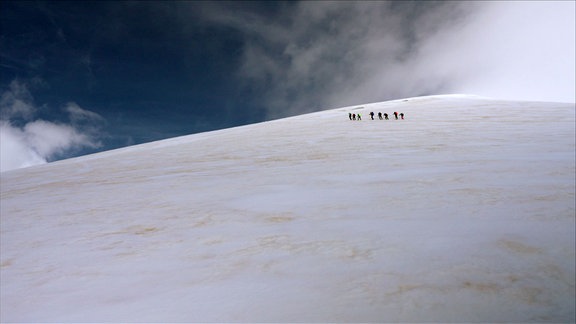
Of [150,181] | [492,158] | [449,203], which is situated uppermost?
[150,181]

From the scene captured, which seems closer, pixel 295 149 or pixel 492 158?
pixel 492 158

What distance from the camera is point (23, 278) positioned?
3.03 m

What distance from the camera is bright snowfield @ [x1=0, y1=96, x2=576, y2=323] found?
2.21 m

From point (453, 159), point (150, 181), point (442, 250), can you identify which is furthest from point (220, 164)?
point (442, 250)

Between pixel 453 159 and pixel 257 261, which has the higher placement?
pixel 453 159

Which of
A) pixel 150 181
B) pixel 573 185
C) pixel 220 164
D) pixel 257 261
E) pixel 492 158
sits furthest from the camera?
pixel 220 164

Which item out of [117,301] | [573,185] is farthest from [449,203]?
[117,301]

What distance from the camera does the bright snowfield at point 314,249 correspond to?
221 centimetres

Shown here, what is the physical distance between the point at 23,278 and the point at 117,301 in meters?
1.31

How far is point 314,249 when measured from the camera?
302 cm

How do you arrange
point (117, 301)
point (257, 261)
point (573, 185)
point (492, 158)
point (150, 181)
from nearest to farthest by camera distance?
point (117, 301) < point (257, 261) < point (573, 185) < point (492, 158) < point (150, 181)

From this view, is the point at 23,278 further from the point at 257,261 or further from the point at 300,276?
the point at 300,276

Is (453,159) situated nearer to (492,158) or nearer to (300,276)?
(492,158)

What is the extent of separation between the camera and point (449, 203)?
3941mm
